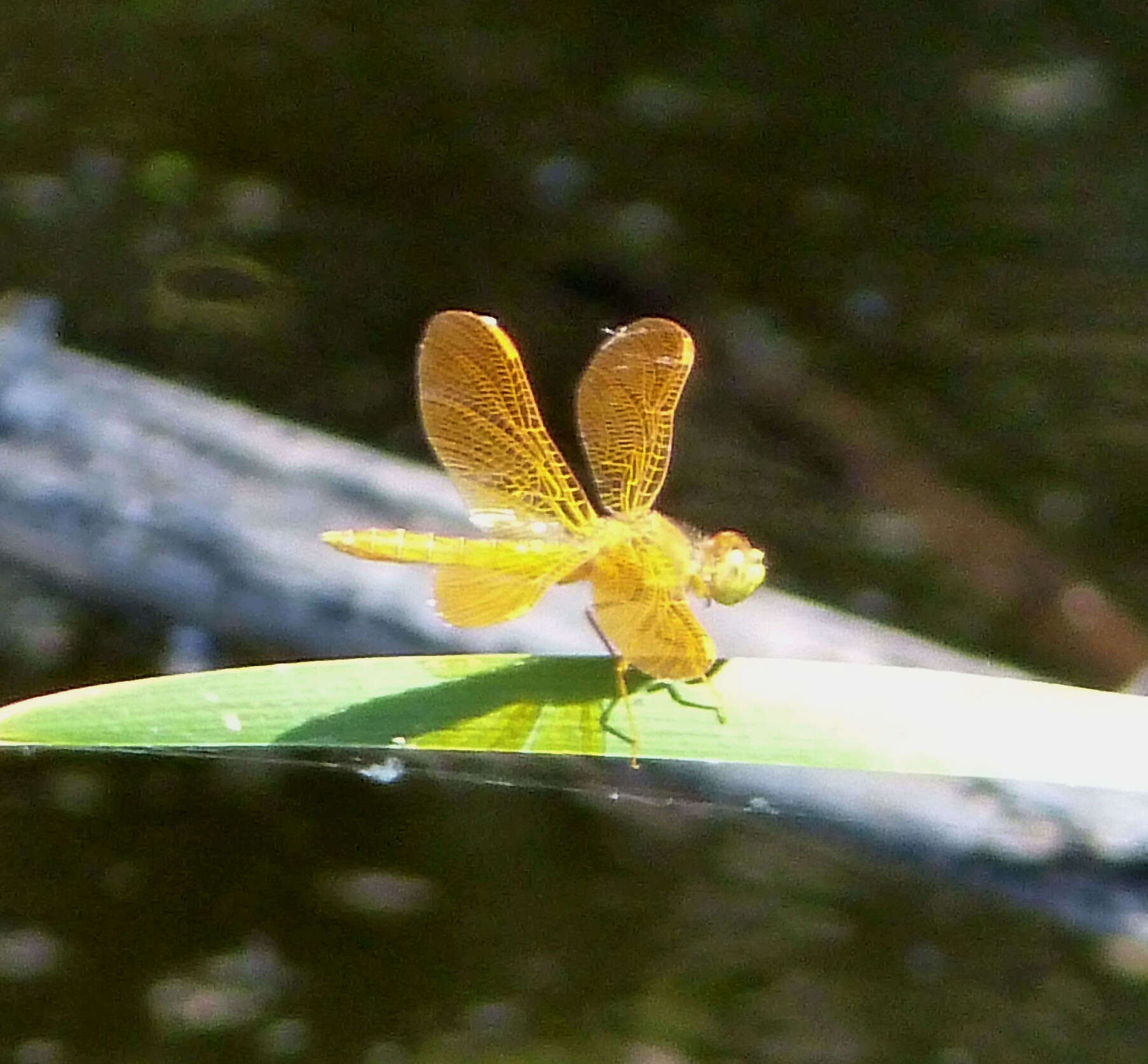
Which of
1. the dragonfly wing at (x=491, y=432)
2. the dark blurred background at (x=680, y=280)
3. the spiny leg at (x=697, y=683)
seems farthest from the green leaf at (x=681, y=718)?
the dark blurred background at (x=680, y=280)

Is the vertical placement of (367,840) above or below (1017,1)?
below

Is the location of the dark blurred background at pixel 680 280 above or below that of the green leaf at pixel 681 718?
above

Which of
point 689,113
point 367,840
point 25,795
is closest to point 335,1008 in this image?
point 367,840

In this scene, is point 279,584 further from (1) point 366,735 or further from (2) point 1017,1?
(2) point 1017,1

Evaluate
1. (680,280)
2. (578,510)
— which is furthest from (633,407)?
(680,280)

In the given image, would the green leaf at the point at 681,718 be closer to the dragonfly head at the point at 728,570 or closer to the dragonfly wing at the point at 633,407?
the dragonfly head at the point at 728,570

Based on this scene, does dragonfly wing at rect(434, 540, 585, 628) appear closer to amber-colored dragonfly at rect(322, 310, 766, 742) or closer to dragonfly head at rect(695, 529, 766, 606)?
amber-colored dragonfly at rect(322, 310, 766, 742)
